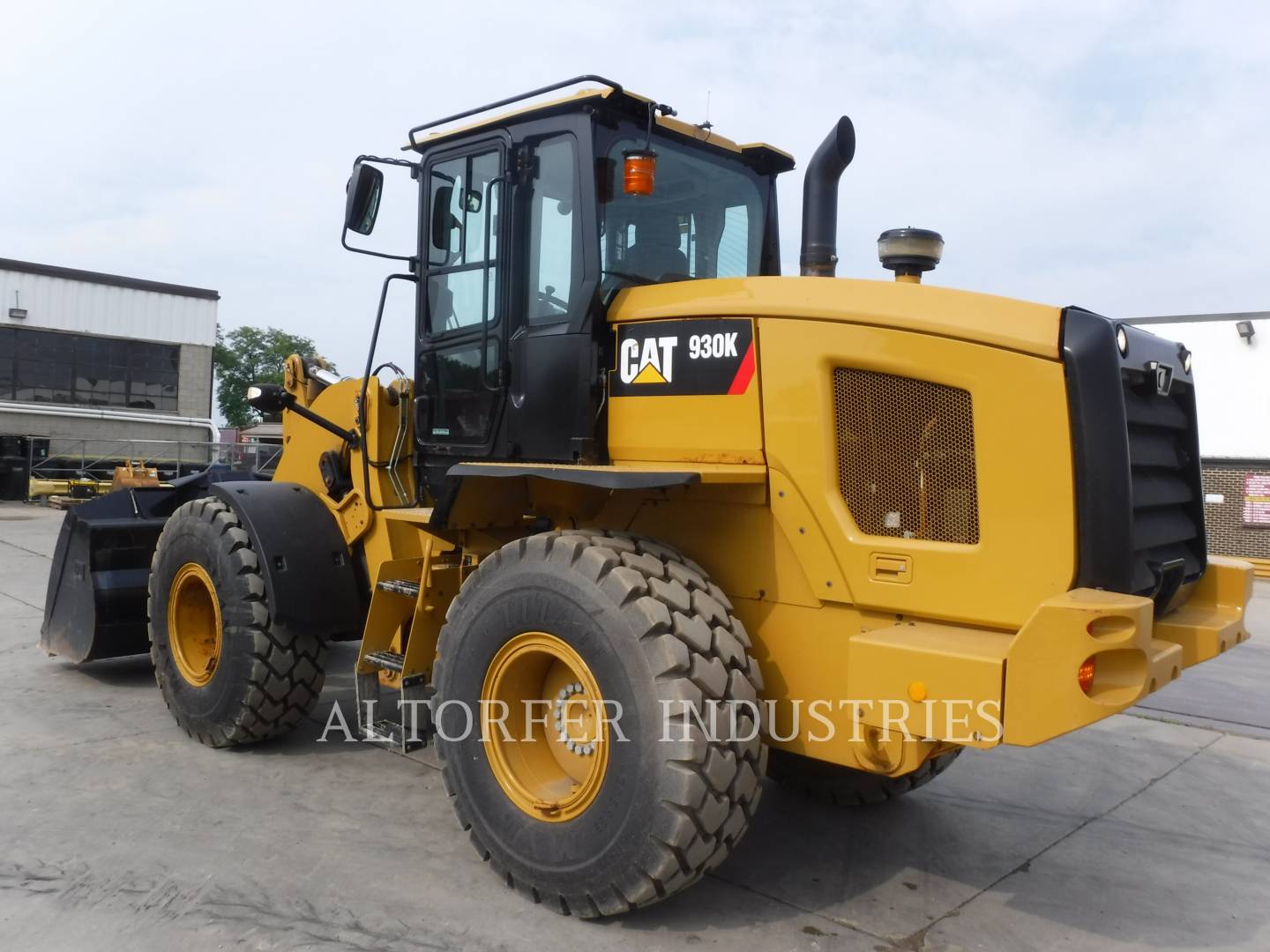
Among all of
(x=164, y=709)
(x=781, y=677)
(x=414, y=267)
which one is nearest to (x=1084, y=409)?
(x=781, y=677)

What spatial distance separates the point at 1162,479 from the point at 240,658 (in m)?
4.00

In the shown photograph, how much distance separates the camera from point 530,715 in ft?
12.9

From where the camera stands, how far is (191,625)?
5691mm

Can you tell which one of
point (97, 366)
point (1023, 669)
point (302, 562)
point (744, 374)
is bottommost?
point (1023, 669)

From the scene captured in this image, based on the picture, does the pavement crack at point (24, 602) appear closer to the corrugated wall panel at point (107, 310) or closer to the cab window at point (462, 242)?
the cab window at point (462, 242)

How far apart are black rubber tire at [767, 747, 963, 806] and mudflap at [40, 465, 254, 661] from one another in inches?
146

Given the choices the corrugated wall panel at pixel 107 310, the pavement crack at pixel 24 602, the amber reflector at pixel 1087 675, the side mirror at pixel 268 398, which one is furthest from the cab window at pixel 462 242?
the corrugated wall panel at pixel 107 310

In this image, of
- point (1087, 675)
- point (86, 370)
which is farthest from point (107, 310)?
point (1087, 675)

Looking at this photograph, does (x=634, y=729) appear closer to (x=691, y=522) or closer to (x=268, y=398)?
(x=691, y=522)

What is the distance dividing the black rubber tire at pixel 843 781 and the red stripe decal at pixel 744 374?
5.94ft

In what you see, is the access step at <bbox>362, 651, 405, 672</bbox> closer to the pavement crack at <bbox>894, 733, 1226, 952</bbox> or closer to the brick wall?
the pavement crack at <bbox>894, 733, 1226, 952</bbox>

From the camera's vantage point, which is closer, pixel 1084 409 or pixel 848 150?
pixel 1084 409

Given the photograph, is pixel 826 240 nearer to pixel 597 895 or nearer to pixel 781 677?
pixel 781 677

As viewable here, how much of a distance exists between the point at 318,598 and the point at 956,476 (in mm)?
3115
